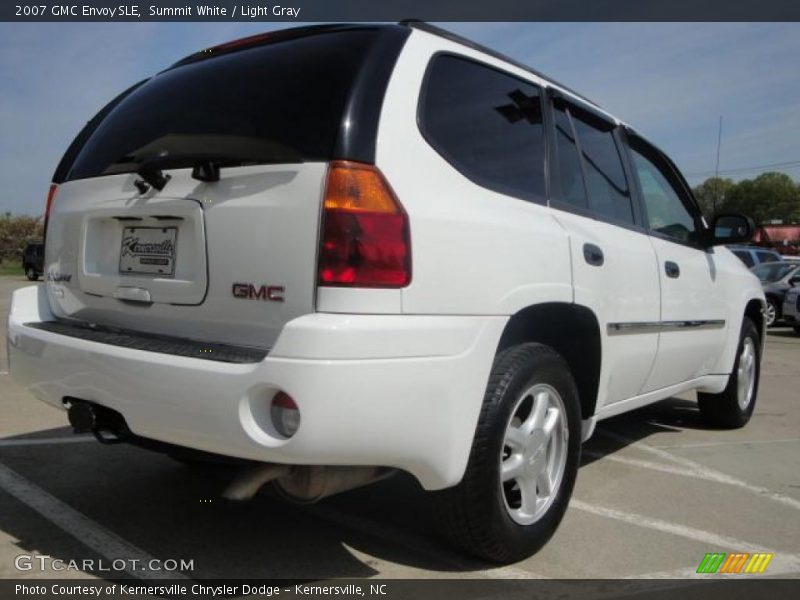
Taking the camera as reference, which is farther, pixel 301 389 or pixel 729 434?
pixel 729 434

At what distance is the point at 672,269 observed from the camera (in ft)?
13.4

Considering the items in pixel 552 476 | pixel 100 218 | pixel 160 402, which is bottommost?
pixel 552 476

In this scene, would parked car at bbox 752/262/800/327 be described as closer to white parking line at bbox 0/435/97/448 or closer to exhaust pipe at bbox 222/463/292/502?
white parking line at bbox 0/435/97/448

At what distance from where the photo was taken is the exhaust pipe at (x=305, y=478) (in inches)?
95.0

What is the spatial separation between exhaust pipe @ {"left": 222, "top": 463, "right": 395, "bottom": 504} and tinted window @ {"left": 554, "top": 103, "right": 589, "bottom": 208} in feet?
4.97

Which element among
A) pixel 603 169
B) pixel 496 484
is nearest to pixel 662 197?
pixel 603 169

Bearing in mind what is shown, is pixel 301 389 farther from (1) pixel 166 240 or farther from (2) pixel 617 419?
(2) pixel 617 419

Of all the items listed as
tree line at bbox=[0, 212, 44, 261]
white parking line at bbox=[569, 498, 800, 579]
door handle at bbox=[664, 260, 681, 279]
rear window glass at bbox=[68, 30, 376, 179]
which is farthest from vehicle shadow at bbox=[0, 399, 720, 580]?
tree line at bbox=[0, 212, 44, 261]

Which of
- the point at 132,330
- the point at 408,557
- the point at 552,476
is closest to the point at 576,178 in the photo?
the point at 552,476

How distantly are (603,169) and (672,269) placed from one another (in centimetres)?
76

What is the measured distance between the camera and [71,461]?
4.05 metres

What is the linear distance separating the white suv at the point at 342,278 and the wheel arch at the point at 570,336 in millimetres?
11

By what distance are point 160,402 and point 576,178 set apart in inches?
82.4

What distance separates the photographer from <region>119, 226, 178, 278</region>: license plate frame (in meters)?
2.64
